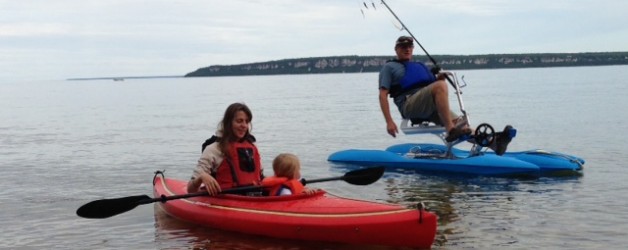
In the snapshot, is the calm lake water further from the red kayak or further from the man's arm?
the man's arm

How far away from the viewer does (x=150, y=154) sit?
64.7ft

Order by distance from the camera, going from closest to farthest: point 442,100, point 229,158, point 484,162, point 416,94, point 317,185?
1. point 229,158
2. point 442,100
3. point 416,94
4. point 484,162
5. point 317,185

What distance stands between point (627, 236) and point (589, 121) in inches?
811

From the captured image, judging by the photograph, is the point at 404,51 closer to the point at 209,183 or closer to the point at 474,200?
the point at 474,200

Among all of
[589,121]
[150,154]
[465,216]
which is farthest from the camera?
[589,121]

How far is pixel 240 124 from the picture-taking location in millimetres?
8773

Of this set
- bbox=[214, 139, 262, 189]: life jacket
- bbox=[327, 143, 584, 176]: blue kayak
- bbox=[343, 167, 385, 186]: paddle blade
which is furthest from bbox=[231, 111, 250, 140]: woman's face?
bbox=[327, 143, 584, 176]: blue kayak

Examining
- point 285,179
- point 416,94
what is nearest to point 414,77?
point 416,94

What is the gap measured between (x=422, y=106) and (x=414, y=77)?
633 millimetres

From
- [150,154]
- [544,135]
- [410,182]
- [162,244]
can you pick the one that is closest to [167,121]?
[150,154]

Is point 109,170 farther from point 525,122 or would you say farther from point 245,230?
point 525,122

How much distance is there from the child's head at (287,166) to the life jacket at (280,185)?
62 millimetres

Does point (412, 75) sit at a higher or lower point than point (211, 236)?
higher

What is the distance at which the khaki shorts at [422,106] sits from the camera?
11742 millimetres
